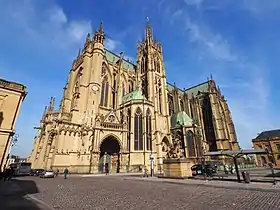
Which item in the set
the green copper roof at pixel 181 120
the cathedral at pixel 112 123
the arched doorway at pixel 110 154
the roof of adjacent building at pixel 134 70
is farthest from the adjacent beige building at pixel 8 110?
the green copper roof at pixel 181 120

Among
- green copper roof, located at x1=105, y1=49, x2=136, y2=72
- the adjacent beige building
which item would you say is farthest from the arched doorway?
green copper roof, located at x1=105, y1=49, x2=136, y2=72

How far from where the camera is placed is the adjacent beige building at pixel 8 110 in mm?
18030

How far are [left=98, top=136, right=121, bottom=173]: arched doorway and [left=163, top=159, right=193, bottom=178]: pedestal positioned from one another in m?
15.4

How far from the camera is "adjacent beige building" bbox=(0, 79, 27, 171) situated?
18030 mm

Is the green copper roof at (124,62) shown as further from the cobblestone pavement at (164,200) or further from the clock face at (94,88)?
the cobblestone pavement at (164,200)

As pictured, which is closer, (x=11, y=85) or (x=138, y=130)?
(x=11, y=85)

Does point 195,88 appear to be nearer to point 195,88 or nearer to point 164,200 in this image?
point 195,88

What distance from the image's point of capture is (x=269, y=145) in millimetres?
50625

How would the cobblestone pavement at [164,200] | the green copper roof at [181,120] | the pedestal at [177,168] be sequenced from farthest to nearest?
the green copper roof at [181,120], the pedestal at [177,168], the cobblestone pavement at [164,200]

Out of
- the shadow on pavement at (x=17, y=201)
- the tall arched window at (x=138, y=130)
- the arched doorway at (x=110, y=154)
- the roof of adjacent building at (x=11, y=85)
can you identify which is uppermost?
the roof of adjacent building at (x=11, y=85)

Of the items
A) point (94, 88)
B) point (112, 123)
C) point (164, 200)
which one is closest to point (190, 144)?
point (112, 123)

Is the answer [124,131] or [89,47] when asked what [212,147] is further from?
[89,47]

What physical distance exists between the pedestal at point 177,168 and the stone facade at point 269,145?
145ft

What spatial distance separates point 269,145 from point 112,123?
161 feet
